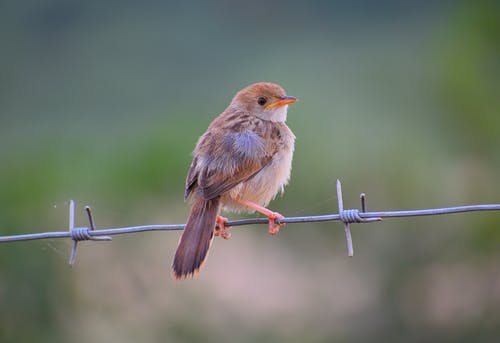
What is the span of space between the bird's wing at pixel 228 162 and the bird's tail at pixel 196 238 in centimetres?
9

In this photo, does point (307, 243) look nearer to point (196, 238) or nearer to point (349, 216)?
point (196, 238)

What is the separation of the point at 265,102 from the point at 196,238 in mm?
1960

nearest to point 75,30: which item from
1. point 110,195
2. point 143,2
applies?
point 143,2

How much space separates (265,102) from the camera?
7359 mm

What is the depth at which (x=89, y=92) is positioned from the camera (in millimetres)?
23172

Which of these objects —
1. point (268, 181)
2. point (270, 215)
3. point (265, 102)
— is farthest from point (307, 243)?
point (270, 215)

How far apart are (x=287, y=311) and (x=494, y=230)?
2537 millimetres

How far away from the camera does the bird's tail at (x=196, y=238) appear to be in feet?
18.3

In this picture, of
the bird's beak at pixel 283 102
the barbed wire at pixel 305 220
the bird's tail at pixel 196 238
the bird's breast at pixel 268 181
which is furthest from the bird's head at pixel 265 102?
the barbed wire at pixel 305 220

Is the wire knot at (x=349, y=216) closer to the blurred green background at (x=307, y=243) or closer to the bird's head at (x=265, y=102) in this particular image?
the bird's head at (x=265, y=102)

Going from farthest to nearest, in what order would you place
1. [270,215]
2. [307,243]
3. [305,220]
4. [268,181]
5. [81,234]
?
[307,243]
[268,181]
[270,215]
[81,234]
[305,220]

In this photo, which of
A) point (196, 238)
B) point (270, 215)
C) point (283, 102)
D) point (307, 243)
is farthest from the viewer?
point (307, 243)

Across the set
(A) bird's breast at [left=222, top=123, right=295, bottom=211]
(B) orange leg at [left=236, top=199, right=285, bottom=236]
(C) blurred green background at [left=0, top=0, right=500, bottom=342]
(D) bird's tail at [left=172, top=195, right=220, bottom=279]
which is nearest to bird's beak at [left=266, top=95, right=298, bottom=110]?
(A) bird's breast at [left=222, top=123, right=295, bottom=211]

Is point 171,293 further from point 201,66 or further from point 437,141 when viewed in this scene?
point 201,66
